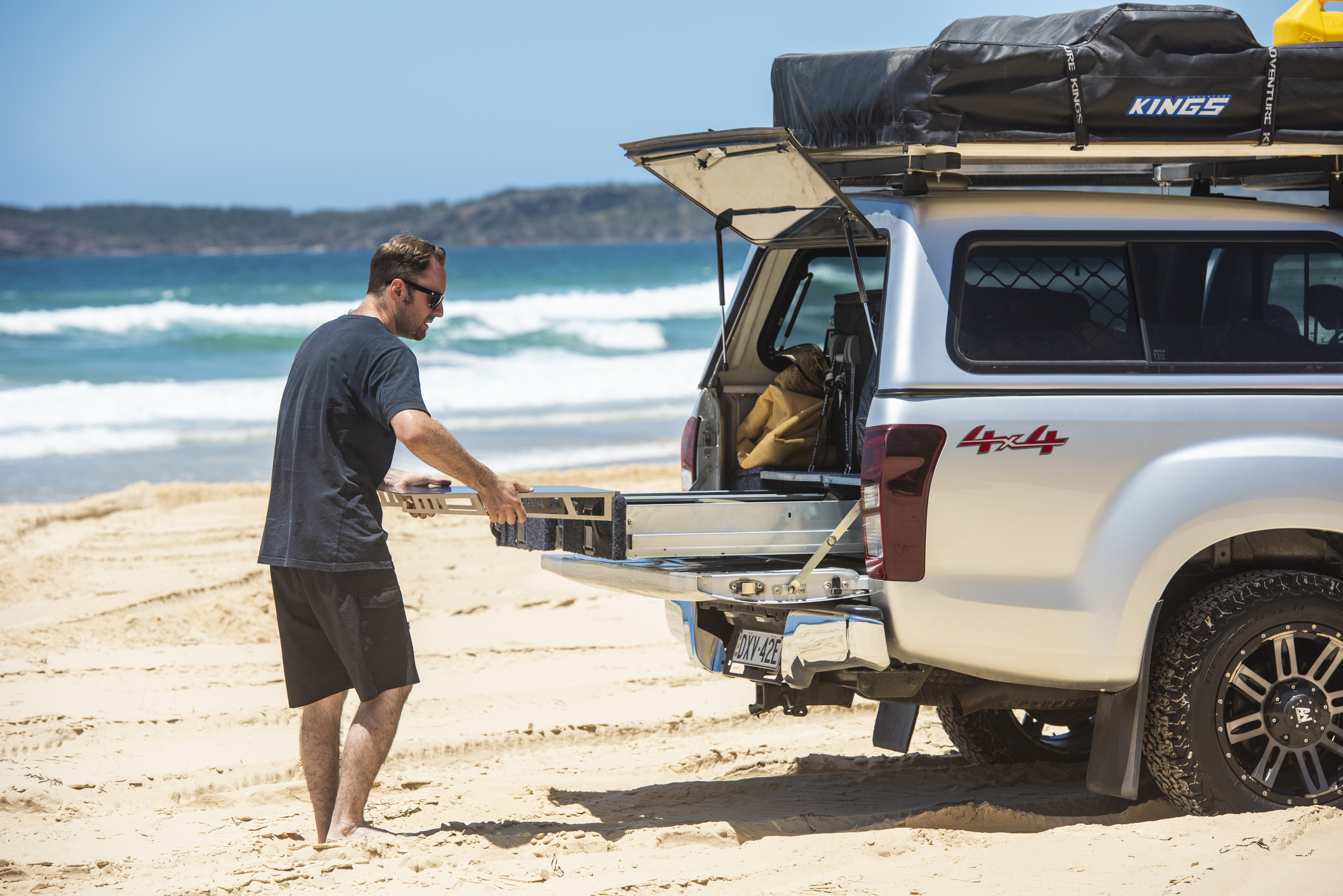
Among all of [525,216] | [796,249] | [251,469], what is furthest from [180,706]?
[525,216]

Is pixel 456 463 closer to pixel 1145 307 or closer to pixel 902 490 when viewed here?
pixel 902 490

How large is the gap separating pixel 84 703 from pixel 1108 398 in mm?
4894

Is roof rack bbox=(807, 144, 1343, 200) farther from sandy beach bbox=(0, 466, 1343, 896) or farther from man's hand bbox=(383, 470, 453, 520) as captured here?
sandy beach bbox=(0, 466, 1343, 896)

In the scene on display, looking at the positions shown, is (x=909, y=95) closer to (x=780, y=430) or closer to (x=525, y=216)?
(x=780, y=430)

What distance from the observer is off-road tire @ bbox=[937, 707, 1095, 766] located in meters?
5.23

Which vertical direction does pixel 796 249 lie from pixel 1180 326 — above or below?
above

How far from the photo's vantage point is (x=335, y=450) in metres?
4.19

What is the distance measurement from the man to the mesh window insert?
1512 mm

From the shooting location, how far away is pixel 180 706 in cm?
633

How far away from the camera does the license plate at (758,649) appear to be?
414 centimetres

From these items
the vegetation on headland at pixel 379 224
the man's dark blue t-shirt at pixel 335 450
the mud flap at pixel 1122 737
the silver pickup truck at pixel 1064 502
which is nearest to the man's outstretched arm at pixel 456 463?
the man's dark blue t-shirt at pixel 335 450

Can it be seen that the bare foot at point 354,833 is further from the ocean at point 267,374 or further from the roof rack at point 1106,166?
the ocean at point 267,374

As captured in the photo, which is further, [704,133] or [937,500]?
[704,133]


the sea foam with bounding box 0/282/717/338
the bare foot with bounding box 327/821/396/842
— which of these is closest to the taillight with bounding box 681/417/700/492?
the bare foot with bounding box 327/821/396/842
